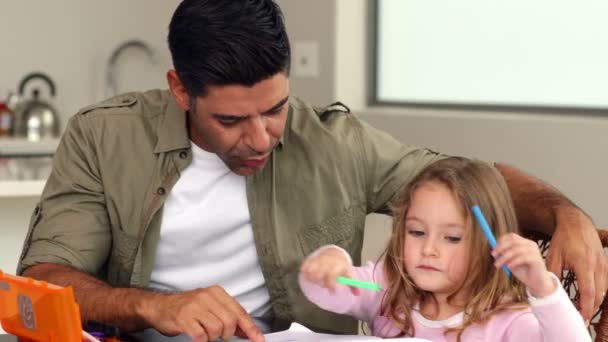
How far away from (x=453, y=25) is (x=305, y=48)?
21.5 inches

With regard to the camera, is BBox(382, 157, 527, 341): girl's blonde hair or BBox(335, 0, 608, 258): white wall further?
BBox(335, 0, 608, 258): white wall

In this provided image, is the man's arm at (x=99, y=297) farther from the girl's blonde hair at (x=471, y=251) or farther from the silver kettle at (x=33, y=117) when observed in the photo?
the silver kettle at (x=33, y=117)

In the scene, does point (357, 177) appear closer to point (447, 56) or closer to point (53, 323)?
point (53, 323)

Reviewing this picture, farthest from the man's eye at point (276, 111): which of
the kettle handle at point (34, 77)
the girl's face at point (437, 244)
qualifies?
the kettle handle at point (34, 77)

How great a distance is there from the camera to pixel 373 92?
141 inches

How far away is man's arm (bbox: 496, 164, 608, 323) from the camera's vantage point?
143 centimetres

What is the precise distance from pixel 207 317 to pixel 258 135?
397mm

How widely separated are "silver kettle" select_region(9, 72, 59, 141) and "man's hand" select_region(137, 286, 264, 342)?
2.63 m

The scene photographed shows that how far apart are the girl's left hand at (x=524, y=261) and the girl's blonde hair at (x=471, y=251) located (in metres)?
0.19

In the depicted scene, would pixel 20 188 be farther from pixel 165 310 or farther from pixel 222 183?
pixel 165 310

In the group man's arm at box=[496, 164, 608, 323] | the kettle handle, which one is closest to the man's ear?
man's arm at box=[496, 164, 608, 323]

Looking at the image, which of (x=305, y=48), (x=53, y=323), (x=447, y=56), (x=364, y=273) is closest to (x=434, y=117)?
(x=447, y=56)

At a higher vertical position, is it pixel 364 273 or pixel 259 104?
pixel 259 104

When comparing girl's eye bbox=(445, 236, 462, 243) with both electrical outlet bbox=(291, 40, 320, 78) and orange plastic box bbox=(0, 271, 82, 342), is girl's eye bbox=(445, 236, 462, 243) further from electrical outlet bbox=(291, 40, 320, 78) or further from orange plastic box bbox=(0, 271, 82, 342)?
electrical outlet bbox=(291, 40, 320, 78)
